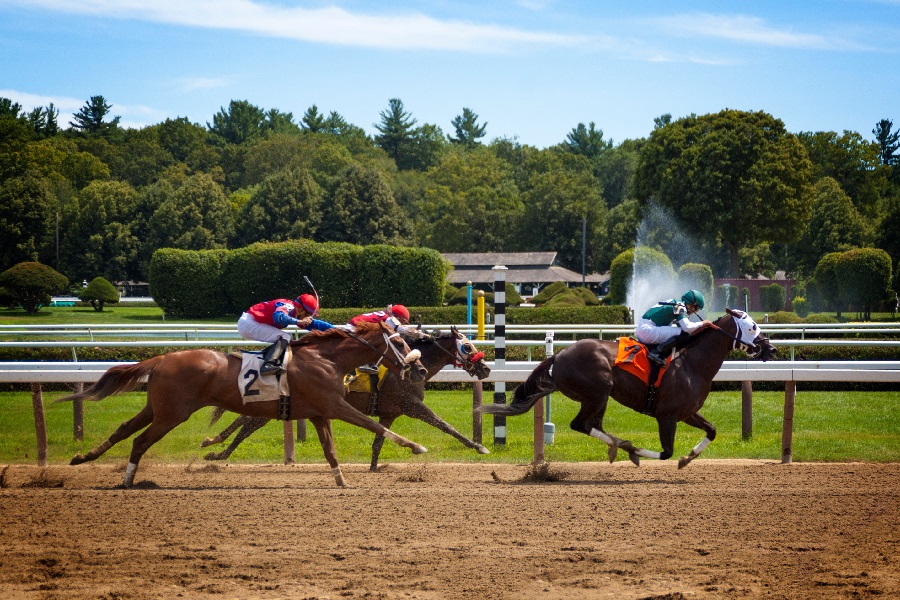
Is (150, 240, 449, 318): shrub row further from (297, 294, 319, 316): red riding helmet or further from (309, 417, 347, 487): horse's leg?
(309, 417, 347, 487): horse's leg

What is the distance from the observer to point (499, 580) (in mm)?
4461

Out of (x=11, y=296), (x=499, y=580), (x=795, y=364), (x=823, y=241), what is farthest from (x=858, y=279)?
(x=499, y=580)

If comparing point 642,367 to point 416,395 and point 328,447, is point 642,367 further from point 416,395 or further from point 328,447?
point 328,447

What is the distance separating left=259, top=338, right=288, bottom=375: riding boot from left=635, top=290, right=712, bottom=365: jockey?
276cm

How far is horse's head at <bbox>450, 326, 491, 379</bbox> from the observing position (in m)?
7.94

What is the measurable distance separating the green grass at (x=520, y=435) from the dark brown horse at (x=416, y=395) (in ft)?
2.03

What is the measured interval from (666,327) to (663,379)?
42 centimetres

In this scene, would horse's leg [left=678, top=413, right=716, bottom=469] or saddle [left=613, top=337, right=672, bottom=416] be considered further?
horse's leg [left=678, top=413, right=716, bottom=469]

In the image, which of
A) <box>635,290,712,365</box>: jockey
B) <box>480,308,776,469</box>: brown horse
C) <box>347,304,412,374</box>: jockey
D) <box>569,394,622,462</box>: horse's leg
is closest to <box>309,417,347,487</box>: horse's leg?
<box>347,304,412,374</box>: jockey

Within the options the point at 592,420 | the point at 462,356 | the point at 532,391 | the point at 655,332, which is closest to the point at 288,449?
the point at 462,356

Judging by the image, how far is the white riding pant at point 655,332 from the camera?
747cm

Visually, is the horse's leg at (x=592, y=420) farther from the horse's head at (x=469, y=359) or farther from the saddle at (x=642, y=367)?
the horse's head at (x=469, y=359)

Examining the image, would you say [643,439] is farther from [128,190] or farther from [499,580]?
[128,190]

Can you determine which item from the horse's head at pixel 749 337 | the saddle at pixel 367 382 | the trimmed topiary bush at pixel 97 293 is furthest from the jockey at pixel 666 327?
the trimmed topiary bush at pixel 97 293
